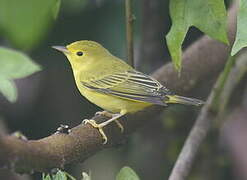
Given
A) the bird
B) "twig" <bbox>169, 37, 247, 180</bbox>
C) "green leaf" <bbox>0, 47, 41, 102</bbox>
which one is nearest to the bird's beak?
the bird

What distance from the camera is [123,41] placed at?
4754 millimetres

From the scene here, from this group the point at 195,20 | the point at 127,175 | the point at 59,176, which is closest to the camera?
the point at 59,176

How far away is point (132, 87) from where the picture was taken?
4.33m

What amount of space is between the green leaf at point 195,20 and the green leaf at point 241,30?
398 millimetres

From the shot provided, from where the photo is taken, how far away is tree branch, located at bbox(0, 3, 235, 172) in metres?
2.17

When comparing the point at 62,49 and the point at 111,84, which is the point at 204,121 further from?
the point at 62,49

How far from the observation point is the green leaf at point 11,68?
6.04ft

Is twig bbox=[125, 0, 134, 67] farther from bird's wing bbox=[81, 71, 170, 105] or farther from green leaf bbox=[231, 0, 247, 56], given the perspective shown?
green leaf bbox=[231, 0, 247, 56]

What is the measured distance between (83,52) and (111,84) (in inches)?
17.3

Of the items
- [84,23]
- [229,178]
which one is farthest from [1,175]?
[229,178]

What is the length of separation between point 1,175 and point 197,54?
1583 millimetres

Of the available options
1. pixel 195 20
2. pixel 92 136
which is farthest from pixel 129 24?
pixel 92 136

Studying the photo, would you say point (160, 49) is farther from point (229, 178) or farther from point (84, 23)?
point (229, 178)

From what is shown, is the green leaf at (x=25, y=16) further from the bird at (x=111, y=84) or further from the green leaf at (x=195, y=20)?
the bird at (x=111, y=84)
